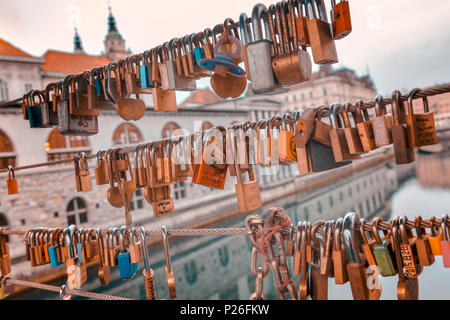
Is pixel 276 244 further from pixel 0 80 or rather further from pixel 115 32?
pixel 0 80

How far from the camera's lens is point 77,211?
5086 mm

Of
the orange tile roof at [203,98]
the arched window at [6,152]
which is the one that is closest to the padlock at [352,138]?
the orange tile roof at [203,98]

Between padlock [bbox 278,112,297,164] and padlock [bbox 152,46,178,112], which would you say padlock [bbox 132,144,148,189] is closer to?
→ padlock [bbox 152,46,178,112]

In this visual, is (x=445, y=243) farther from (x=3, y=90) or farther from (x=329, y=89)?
(x=3, y=90)

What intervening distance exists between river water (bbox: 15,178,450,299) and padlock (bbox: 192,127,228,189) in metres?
2.36

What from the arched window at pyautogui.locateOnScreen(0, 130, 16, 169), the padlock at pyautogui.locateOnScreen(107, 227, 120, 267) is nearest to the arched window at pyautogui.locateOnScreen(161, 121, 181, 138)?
the arched window at pyautogui.locateOnScreen(0, 130, 16, 169)

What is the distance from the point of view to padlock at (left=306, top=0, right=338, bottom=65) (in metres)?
0.63

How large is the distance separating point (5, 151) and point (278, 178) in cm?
498

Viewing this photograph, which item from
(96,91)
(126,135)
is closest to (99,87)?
(96,91)

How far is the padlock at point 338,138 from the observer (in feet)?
2.04

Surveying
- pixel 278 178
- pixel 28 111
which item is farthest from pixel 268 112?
pixel 28 111

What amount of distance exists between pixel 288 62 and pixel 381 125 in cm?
21

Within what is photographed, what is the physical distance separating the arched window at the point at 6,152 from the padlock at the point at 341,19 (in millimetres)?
3696

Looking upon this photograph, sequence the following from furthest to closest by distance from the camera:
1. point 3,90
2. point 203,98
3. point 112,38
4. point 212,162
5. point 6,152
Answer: point 203,98
point 3,90
point 6,152
point 112,38
point 212,162
